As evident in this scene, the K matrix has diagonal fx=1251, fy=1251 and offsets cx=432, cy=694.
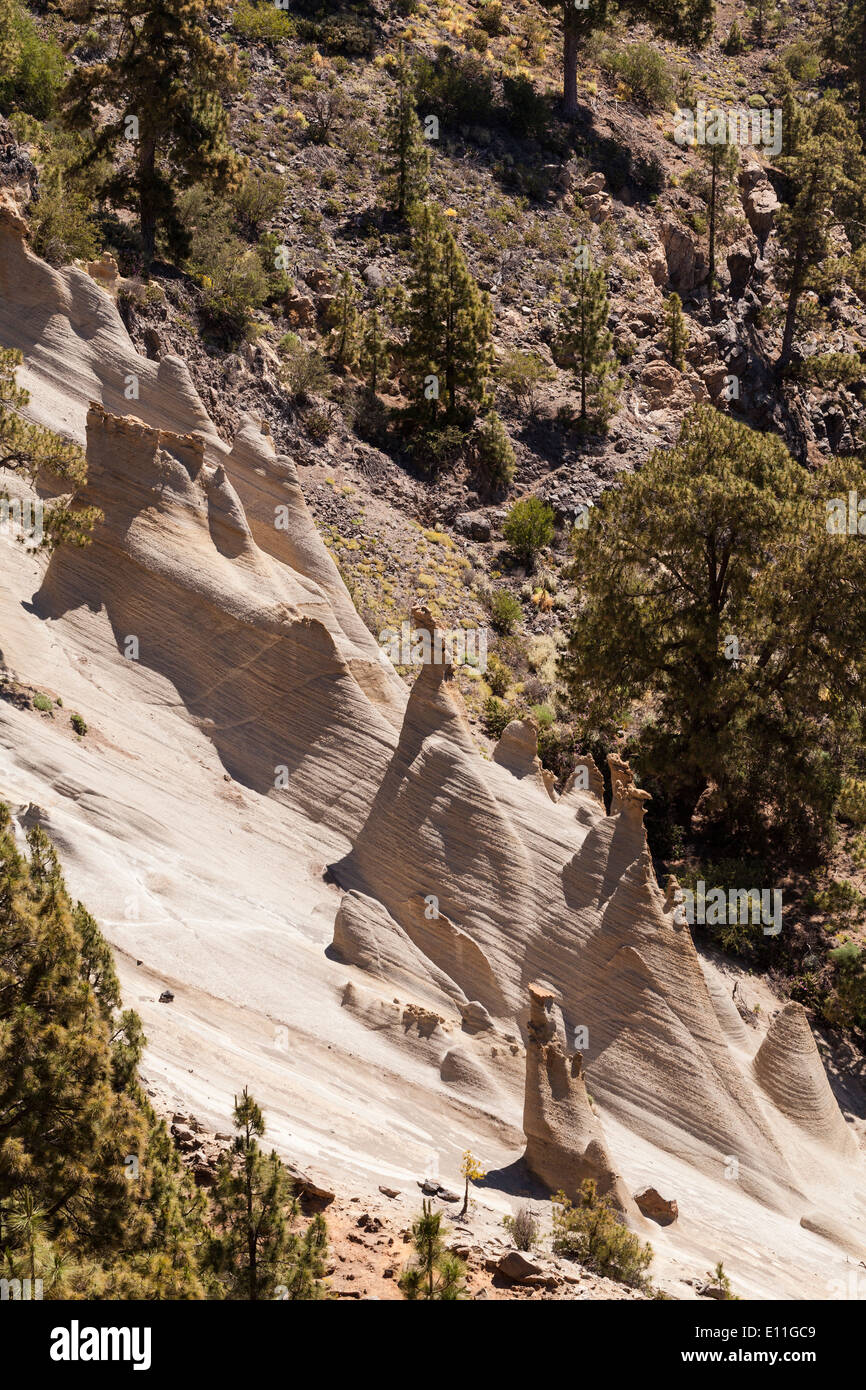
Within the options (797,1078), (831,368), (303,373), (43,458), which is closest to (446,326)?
(303,373)

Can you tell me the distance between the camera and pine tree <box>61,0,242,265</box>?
25.9m

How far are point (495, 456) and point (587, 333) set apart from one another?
5.98 meters

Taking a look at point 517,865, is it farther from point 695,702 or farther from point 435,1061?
point 695,702

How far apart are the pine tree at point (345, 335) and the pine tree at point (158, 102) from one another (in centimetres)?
513

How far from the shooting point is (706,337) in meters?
42.0

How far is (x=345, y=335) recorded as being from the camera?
31734 mm

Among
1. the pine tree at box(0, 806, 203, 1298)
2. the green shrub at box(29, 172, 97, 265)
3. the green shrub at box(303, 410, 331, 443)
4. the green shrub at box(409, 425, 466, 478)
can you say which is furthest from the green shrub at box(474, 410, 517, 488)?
the pine tree at box(0, 806, 203, 1298)

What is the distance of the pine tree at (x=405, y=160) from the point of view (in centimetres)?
3812

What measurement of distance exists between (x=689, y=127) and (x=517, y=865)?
149 feet

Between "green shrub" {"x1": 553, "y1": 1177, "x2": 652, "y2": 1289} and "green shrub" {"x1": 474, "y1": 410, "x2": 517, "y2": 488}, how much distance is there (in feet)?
73.0

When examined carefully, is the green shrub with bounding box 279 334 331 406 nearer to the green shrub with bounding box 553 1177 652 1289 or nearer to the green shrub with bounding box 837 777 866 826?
the green shrub with bounding box 837 777 866 826

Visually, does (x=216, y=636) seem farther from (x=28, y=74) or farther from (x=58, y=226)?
(x=28, y=74)
